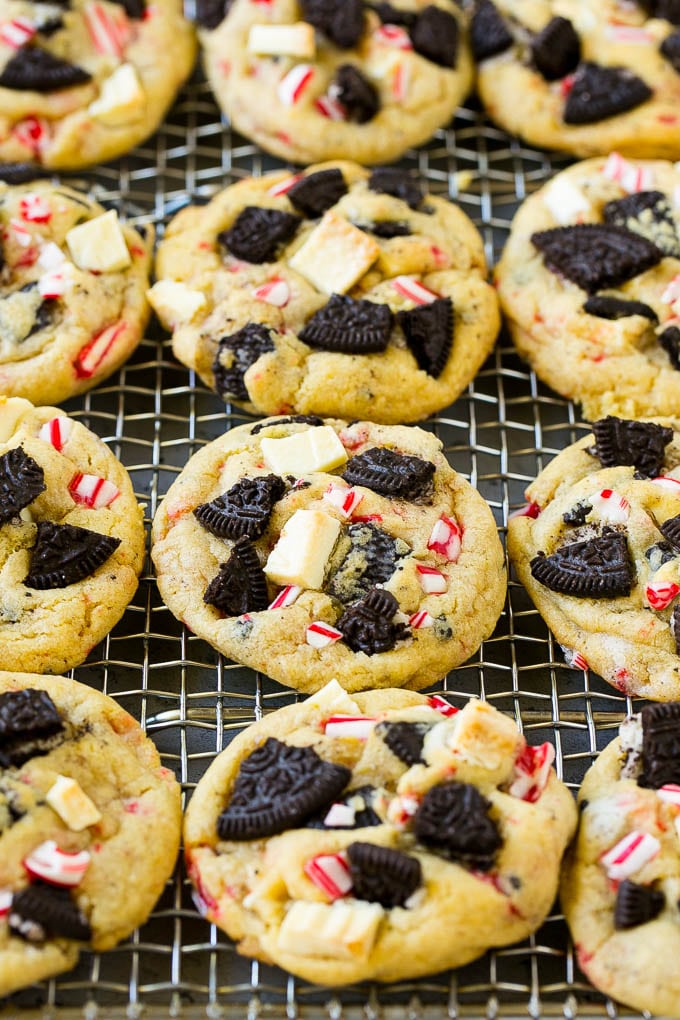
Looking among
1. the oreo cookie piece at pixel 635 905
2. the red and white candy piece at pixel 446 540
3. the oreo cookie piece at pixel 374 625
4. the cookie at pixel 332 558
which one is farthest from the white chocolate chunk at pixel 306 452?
the oreo cookie piece at pixel 635 905

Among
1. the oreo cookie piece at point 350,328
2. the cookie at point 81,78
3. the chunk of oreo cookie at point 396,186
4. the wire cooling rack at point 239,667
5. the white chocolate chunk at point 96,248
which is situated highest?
the cookie at point 81,78

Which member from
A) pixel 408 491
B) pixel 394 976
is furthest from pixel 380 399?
pixel 394 976

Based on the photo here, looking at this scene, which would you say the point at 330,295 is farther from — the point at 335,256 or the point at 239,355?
the point at 239,355

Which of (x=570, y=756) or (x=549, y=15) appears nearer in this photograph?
(x=570, y=756)

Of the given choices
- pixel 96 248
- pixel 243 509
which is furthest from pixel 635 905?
pixel 96 248

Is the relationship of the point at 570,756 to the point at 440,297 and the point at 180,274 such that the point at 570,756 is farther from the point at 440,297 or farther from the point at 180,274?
the point at 180,274

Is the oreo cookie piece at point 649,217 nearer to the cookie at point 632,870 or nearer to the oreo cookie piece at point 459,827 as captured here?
the cookie at point 632,870
